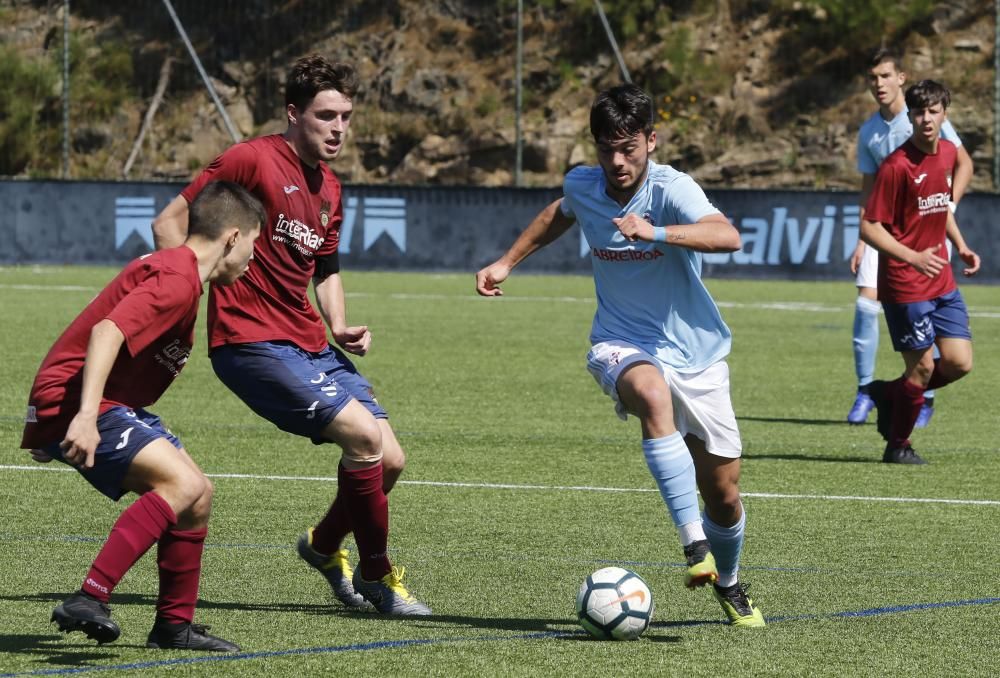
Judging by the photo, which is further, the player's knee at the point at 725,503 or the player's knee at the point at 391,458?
the player's knee at the point at 391,458

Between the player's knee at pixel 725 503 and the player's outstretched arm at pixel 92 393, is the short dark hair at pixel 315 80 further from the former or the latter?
the player's knee at pixel 725 503

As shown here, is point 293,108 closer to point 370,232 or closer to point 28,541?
point 28,541

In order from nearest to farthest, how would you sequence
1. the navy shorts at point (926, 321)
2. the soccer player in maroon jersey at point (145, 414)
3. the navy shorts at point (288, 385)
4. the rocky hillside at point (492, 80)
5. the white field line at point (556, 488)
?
1. the soccer player in maroon jersey at point (145, 414)
2. the navy shorts at point (288, 385)
3. the white field line at point (556, 488)
4. the navy shorts at point (926, 321)
5. the rocky hillside at point (492, 80)

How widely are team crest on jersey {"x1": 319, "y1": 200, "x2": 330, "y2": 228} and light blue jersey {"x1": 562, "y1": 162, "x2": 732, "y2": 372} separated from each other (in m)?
0.86

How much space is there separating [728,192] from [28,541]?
62.4 feet

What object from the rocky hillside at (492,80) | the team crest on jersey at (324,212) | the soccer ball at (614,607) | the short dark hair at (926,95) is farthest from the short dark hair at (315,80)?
the rocky hillside at (492,80)

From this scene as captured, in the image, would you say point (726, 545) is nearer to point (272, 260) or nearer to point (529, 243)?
point (529, 243)

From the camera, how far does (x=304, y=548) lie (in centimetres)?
635

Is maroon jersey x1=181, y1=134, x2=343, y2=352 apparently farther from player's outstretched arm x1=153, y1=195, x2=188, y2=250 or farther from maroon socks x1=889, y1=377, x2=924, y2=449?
maroon socks x1=889, y1=377, x2=924, y2=449

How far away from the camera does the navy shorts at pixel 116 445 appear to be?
16.7 feet

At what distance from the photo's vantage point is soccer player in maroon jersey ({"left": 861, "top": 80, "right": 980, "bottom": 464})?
981cm

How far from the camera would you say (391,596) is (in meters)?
6.02

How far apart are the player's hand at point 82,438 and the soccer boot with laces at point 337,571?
1.58 m

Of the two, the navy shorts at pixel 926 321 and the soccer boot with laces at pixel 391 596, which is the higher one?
the soccer boot with laces at pixel 391 596
